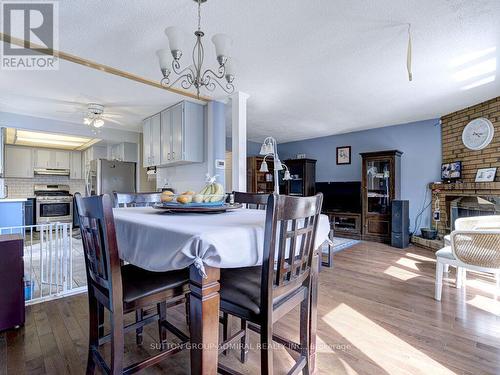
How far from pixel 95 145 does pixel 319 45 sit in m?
5.45

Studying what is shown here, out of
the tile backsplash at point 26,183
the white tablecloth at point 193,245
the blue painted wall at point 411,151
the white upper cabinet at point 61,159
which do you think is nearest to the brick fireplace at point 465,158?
the blue painted wall at point 411,151

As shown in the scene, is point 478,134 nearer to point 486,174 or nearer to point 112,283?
point 486,174

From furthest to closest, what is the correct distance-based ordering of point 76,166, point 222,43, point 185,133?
point 76,166, point 185,133, point 222,43

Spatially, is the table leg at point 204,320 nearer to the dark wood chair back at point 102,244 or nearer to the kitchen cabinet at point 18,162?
the dark wood chair back at point 102,244

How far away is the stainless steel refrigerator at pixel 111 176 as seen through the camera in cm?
505

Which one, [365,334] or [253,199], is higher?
[253,199]

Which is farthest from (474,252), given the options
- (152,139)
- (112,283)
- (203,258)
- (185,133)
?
(152,139)

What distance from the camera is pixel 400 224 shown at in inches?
177

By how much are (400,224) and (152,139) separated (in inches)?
178

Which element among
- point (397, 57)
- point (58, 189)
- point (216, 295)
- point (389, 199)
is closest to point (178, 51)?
point (216, 295)

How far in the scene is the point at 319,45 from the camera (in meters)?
2.27

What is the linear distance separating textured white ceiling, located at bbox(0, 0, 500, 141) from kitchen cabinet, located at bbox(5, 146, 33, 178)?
8.58 ft

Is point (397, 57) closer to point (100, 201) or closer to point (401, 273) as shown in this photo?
point (401, 273)

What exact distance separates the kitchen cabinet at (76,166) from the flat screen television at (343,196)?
6221mm
